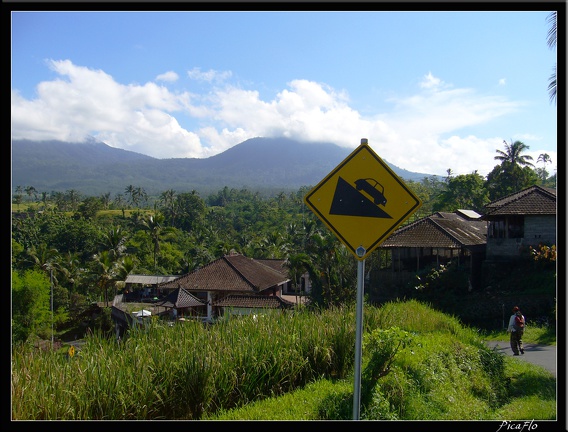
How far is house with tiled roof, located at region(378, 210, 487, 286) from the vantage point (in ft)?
69.2

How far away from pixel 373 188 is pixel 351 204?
20cm

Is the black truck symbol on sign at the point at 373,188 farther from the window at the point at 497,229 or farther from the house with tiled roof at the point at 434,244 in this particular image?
the window at the point at 497,229

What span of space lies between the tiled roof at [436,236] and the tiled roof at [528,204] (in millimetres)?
1690

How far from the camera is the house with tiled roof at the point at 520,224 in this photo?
763 inches

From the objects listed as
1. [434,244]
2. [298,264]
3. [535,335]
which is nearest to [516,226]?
[434,244]

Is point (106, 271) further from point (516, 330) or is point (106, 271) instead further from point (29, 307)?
point (516, 330)

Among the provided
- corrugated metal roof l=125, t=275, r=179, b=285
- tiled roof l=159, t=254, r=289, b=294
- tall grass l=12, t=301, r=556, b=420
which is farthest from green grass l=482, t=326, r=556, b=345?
corrugated metal roof l=125, t=275, r=179, b=285

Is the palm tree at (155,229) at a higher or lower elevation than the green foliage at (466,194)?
lower

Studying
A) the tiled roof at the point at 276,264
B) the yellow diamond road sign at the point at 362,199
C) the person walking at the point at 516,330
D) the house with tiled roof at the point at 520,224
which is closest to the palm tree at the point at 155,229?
the tiled roof at the point at 276,264

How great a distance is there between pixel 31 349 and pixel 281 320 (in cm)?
282

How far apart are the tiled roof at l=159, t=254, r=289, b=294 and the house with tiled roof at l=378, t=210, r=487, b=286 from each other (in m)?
7.51
